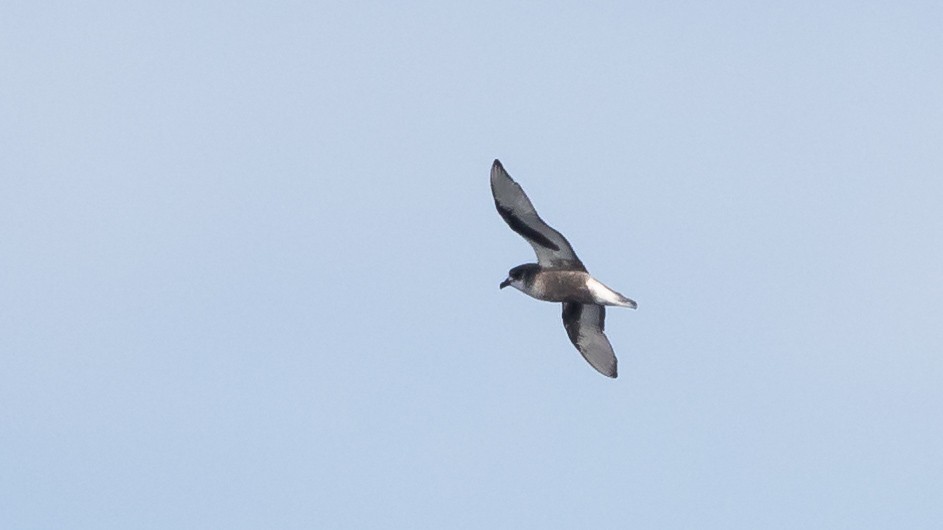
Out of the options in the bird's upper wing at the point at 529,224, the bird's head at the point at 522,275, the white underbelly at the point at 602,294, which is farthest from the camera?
the bird's head at the point at 522,275

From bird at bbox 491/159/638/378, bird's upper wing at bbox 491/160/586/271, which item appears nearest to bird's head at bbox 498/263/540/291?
bird at bbox 491/159/638/378

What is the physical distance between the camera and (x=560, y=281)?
38.7m

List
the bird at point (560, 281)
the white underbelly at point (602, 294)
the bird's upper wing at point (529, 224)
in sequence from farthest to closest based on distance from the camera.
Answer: the white underbelly at point (602, 294), the bird at point (560, 281), the bird's upper wing at point (529, 224)

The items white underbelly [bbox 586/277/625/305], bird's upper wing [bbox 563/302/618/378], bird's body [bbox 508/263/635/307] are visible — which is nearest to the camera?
white underbelly [bbox 586/277/625/305]

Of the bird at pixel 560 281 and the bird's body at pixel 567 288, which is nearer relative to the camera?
the bird at pixel 560 281

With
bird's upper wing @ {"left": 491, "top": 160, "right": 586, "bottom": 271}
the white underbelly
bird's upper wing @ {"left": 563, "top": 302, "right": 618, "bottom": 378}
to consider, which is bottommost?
bird's upper wing @ {"left": 563, "top": 302, "right": 618, "bottom": 378}

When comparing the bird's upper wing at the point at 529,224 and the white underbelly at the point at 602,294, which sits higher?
the bird's upper wing at the point at 529,224

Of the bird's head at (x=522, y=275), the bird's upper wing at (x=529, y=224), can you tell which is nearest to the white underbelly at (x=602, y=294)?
the bird's upper wing at (x=529, y=224)

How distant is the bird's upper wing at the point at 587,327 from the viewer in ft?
130

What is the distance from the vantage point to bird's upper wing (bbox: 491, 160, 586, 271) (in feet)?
121

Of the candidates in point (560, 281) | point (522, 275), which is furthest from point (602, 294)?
point (522, 275)

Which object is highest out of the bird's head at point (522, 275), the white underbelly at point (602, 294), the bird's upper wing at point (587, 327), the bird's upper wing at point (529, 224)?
the bird's upper wing at point (529, 224)

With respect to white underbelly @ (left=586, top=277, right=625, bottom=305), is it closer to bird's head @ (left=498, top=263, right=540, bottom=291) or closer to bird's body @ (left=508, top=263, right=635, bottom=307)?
bird's body @ (left=508, top=263, right=635, bottom=307)

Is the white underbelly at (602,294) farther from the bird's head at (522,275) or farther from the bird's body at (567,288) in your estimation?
the bird's head at (522,275)
